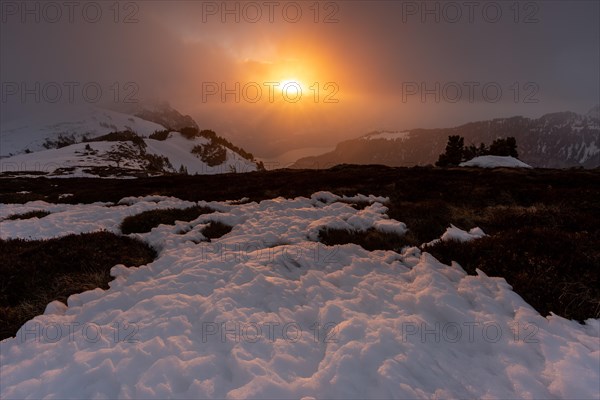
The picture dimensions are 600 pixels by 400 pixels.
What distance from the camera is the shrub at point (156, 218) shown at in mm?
11625

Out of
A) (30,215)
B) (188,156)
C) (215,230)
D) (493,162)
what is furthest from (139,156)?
(215,230)

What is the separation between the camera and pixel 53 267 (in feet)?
25.7

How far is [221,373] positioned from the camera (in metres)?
4.24

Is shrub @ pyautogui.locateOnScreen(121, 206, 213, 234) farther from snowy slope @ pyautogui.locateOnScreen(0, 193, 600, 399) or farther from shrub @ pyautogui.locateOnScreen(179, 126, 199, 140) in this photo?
shrub @ pyautogui.locateOnScreen(179, 126, 199, 140)

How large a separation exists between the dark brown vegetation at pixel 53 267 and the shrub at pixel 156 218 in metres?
1.41

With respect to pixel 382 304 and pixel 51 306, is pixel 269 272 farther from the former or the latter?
pixel 51 306

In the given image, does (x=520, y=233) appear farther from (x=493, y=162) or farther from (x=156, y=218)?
(x=493, y=162)

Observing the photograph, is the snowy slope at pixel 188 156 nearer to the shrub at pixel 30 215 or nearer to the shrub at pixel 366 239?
the shrub at pixel 30 215

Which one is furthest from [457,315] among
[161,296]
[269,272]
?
[161,296]

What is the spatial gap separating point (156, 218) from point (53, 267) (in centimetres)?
473

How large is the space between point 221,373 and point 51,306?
4287 mm

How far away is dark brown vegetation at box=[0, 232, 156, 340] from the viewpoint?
6105 millimetres

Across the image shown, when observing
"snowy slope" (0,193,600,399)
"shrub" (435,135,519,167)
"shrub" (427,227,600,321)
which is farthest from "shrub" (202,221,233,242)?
"shrub" (435,135,519,167)

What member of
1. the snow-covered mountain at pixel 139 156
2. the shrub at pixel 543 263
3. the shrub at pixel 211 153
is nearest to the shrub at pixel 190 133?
the snow-covered mountain at pixel 139 156
